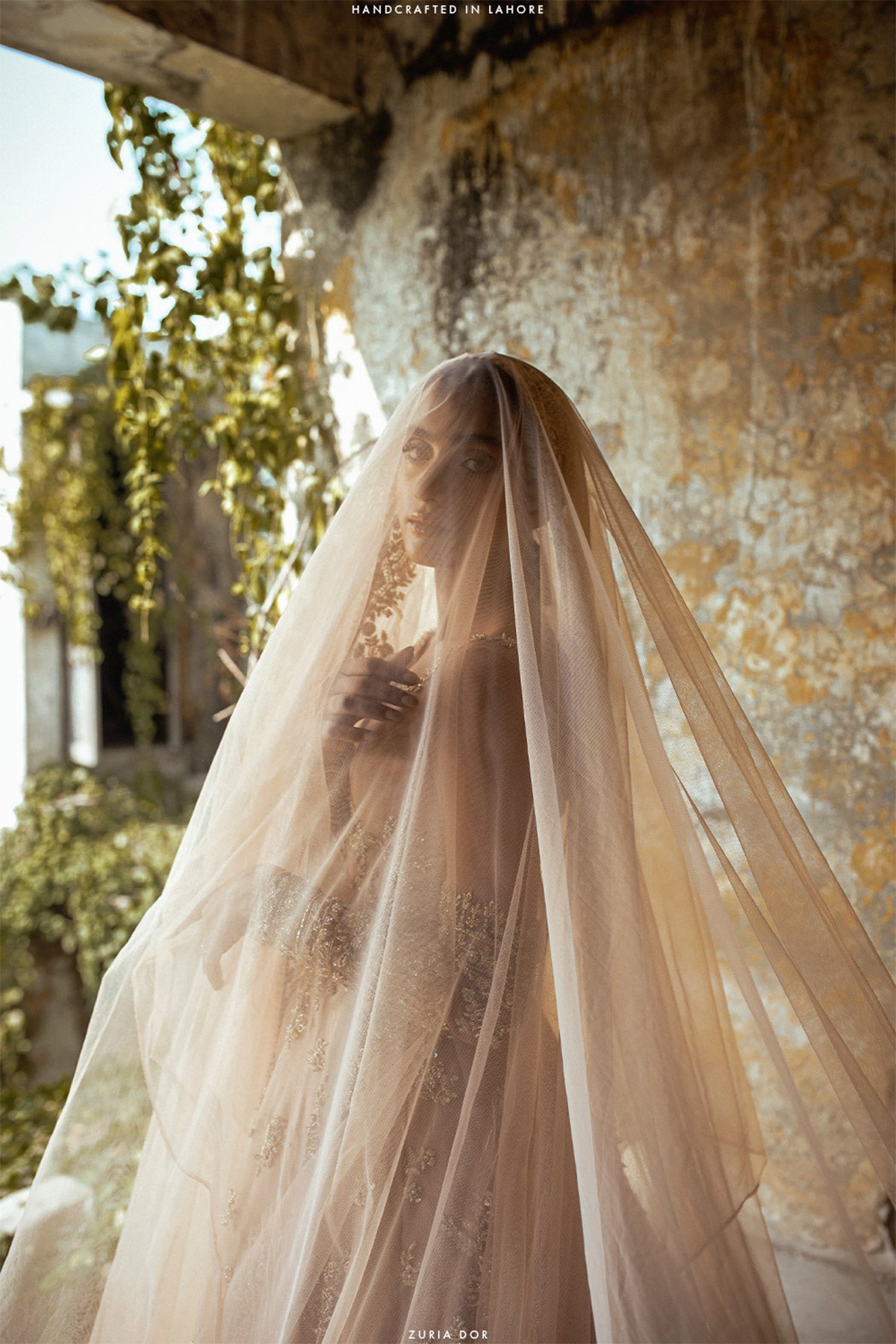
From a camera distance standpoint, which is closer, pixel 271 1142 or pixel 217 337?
pixel 271 1142

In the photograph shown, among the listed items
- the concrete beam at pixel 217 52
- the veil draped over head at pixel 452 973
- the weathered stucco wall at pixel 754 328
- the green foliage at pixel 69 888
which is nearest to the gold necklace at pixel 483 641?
the veil draped over head at pixel 452 973

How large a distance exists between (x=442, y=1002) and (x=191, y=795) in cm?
514

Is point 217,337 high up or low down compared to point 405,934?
up

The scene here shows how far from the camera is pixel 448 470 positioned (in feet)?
4.92

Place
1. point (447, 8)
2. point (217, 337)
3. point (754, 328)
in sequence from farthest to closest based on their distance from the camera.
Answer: point (217, 337) < point (447, 8) < point (754, 328)

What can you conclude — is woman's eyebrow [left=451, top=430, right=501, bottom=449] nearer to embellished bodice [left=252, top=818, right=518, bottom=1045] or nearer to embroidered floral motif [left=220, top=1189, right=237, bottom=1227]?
embellished bodice [left=252, top=818, right=518, bottom=1045]

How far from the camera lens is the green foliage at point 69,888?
4723 mm

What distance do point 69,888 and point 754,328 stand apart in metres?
4.18

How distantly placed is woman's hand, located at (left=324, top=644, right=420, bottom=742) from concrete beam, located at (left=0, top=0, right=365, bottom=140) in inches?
69.0

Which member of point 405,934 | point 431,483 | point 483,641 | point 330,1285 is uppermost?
point 431,483

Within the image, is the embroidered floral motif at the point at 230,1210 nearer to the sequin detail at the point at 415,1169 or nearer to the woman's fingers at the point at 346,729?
the sequin detail at the point at 415,1169

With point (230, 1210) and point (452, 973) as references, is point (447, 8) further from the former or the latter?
point (230, 1210)

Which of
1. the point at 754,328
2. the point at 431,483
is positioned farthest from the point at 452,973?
the point at 754,328

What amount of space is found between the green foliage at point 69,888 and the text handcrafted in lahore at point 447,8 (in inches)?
135
